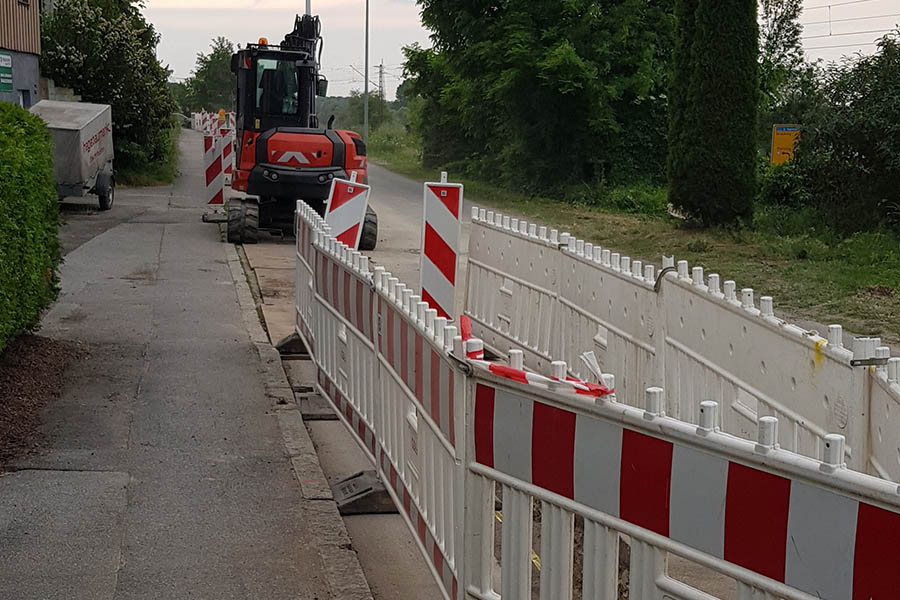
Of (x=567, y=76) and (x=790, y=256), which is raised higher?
(x=567, y=76)

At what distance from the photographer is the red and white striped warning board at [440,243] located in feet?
31.7

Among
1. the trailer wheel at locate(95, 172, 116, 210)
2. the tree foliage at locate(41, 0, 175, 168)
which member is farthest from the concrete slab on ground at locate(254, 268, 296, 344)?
the tree foliage at locate(41, 0, 175, 168)

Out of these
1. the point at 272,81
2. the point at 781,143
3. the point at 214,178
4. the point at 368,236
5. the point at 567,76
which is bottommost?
the point at 368,236

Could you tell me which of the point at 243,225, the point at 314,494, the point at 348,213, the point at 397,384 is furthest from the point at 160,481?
the point at 243,225

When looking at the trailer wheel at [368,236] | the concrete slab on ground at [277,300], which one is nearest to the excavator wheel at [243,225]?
the trailer wheel at [368,236]

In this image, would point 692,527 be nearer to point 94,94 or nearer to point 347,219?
point 347,219

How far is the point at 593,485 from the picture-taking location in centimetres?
338

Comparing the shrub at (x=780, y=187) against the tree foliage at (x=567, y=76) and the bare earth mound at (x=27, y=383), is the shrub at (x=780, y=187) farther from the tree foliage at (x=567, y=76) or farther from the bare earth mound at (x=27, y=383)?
the bare earth mound at (x=27, y=383)

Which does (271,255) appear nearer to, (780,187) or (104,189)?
(104,189)

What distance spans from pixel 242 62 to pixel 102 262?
6573mm

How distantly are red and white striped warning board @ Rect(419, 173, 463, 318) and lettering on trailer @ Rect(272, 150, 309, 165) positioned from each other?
9869 millimetres

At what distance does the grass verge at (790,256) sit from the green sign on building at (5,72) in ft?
38.3

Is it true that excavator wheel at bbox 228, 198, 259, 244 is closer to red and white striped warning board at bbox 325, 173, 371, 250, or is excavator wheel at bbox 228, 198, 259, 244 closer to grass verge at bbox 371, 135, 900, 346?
grass verge at bbox 371, 135, 900, 346

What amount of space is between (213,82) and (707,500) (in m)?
94.1
